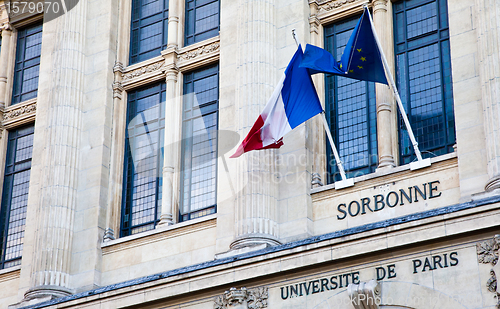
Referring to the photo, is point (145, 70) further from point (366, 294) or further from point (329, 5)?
point (366, 294)

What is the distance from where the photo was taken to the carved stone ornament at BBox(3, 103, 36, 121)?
101 ft

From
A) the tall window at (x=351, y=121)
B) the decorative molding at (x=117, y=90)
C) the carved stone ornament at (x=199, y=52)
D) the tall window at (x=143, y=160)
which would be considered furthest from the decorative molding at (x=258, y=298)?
the decorative molding at (x=117, y=90)

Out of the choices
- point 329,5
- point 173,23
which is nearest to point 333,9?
point 329,5

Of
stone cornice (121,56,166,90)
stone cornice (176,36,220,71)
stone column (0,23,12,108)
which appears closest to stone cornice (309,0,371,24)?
stone cornice (176,36,220,71)

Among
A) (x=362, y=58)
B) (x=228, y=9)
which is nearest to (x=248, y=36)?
(x=228, y=9)

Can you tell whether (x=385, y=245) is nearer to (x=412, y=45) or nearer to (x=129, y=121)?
(x=412, y=45)

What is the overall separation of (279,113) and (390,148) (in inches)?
115

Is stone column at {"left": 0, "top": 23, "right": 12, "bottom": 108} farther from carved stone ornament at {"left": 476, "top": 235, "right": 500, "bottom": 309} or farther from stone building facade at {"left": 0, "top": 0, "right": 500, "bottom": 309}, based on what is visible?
carved stone ornament at {"left": 476, "top": 235, "right": 500, "bottom": 309}

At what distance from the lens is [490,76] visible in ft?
69.8

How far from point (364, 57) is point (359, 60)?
0.14 meters

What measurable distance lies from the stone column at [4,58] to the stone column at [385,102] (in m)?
13.5

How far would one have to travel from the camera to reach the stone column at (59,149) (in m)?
26.5

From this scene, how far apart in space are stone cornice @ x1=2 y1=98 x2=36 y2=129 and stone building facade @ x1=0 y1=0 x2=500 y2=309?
0.29 feet

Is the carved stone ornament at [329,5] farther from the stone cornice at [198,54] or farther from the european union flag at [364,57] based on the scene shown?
the stone cornice at [198,54]
